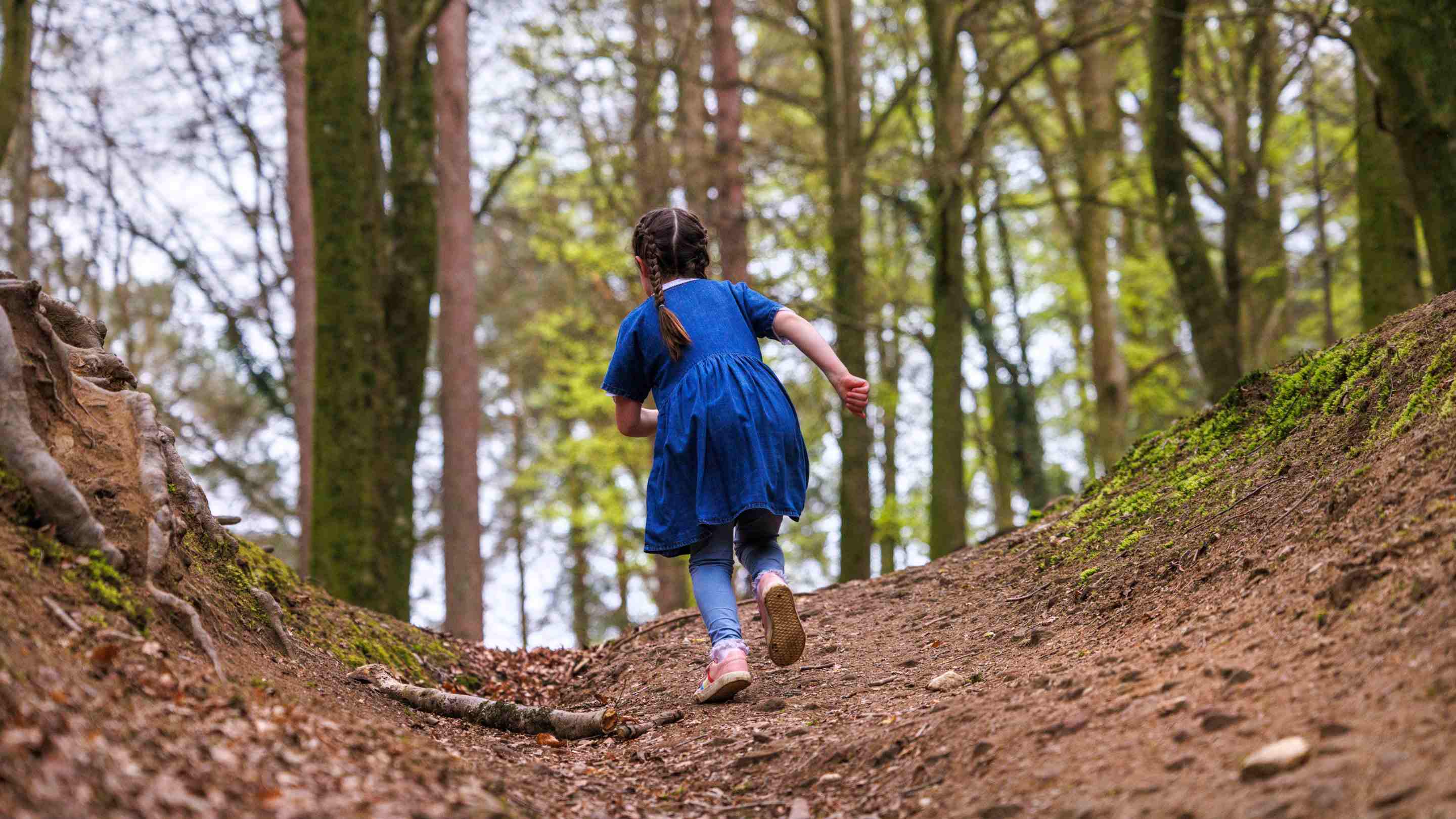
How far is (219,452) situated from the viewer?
16.8 metres

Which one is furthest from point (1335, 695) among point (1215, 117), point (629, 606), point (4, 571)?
point (629, 606)

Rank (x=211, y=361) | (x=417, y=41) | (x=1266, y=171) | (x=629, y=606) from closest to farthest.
A: (x=417, y=41) → (x=1266, y=171) → (x=211, y=361) → (x=629, y=606)

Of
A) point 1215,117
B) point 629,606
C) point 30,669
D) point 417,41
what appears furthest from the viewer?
point 629,606

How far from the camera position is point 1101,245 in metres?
15.5

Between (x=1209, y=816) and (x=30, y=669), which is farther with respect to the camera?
(x=30, y=669)

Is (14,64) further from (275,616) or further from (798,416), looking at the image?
(798,416)

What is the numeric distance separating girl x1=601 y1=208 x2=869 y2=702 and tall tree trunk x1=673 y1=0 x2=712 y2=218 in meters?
8.19

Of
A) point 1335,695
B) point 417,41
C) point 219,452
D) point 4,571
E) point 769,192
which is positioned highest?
point 769,192

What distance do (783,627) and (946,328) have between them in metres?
7.75

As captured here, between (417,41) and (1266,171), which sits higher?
(1266,171)

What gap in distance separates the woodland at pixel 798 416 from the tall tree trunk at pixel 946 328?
5cm

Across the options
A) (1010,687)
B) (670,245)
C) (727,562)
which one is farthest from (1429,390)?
(670,245)

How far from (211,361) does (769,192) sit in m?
10.5

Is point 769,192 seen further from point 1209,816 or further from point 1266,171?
point 1209,816
